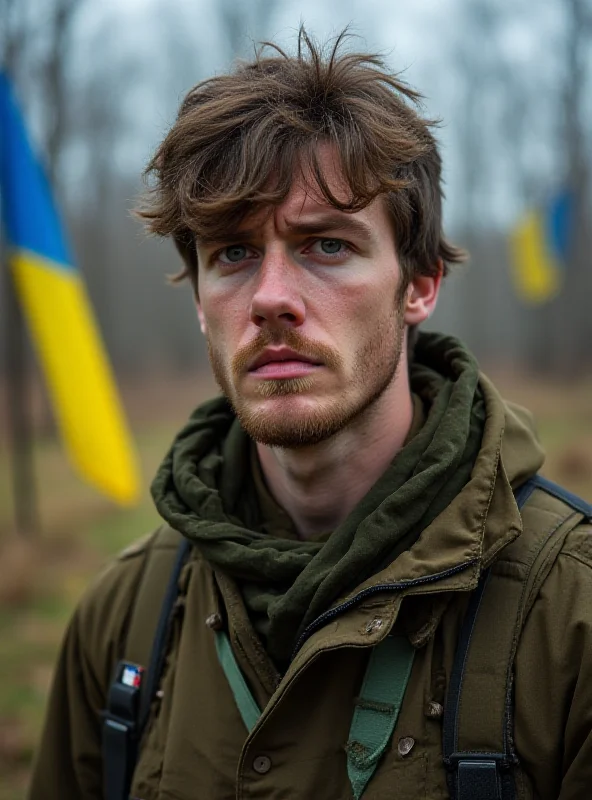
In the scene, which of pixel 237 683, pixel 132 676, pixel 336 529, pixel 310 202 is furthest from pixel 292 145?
pixel 132 676

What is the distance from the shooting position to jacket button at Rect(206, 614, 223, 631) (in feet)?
6.47

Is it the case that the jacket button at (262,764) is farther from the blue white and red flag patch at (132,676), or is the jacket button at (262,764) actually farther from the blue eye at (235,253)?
the blue eye at (235,253)

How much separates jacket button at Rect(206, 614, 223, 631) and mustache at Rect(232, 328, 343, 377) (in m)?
0.67

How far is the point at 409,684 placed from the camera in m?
1.72

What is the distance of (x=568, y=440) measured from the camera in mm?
12062

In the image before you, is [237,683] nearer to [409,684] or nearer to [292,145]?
[409,684]

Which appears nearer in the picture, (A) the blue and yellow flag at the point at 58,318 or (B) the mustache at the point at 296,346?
(B) the mustache at the point at 296,346

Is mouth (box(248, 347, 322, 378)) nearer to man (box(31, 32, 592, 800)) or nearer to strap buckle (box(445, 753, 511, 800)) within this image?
man (box(31, 32, 592, 800))

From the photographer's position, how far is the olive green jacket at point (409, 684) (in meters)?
1.62

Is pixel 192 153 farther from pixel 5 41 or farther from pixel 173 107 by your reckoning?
pixel 5 41

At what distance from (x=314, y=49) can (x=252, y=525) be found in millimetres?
1355

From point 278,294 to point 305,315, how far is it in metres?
0.09

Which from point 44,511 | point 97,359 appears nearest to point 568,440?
point 44,511

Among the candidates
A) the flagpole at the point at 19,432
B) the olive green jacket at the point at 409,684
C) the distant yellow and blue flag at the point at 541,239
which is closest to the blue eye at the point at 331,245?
the olive green jacket at the point at 409,684
